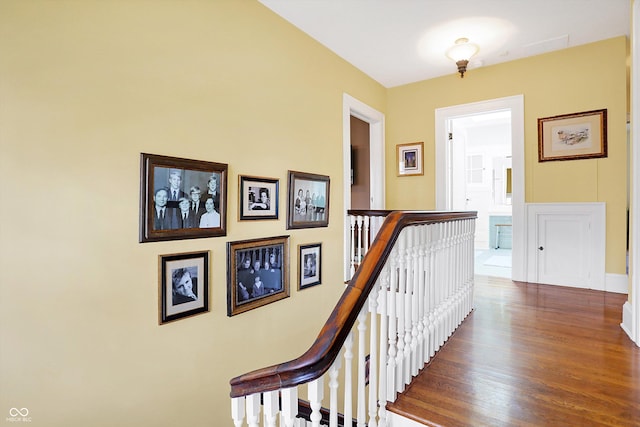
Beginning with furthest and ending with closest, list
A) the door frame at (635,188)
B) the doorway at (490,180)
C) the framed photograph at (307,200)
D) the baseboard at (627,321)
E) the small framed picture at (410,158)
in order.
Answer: the doorway at (490,180) < the small framed picture at (410,158) < the framed photograph at (307,200) < the baseboard at (627,321) < the door frame at (635,188)

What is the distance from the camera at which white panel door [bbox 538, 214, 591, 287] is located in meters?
3.58

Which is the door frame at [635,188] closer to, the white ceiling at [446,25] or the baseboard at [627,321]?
the baseboard at [627,321]

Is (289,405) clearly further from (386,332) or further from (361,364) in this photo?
A: (386,332)

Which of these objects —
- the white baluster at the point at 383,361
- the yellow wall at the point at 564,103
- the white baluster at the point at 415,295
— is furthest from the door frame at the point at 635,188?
the white baluster at the point at 383,361

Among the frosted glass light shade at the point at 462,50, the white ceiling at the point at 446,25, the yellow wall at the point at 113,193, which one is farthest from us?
the frosted glass light shade at the point at 462,50

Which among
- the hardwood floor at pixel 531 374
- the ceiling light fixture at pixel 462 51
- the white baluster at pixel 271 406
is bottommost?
the hardwood floor at pixel 531 374

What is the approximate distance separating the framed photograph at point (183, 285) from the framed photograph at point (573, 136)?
12.6ft

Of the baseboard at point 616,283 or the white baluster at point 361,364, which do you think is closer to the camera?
the white baluster at point 361,364

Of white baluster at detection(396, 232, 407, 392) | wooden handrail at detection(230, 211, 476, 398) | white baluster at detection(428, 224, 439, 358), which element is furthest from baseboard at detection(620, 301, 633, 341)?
wooden handrail at detection(230, 211, 476, 398)

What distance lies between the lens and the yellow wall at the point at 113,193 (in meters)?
1.54

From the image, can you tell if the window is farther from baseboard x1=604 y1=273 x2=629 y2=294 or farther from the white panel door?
baseboard x1=604 y1=273 x2=629 y2=294

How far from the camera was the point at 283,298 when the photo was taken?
2.97 m

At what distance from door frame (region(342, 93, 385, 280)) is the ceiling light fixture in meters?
1.22

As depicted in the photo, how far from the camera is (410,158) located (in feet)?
15.3
